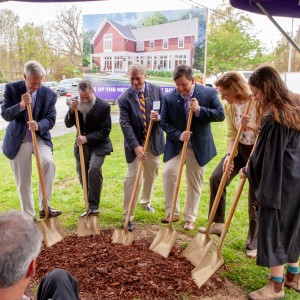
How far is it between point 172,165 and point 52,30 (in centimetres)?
1605

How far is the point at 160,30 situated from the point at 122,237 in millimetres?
6936

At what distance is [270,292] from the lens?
2.88 metres

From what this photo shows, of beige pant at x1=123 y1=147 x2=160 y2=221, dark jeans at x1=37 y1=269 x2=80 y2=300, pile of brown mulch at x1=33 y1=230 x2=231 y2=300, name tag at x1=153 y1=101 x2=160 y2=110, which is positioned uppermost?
name tag at x1=153 y1=101 x2=160 y2=110

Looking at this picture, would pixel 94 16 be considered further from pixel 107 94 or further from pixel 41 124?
pixel 41 124

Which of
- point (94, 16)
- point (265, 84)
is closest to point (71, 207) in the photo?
point (265, 84)

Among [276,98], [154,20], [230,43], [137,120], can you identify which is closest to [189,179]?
[137,120]

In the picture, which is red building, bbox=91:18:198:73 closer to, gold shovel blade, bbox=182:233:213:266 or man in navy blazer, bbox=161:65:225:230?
man in navy blazer, bbox=161:65:225:230

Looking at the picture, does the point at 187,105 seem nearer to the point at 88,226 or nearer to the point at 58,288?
the point at 88,226

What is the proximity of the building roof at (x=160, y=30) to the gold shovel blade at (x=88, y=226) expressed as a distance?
6486mm

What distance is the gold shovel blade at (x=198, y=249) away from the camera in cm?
340

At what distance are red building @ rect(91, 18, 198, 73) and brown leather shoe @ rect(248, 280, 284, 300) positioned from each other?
738cm

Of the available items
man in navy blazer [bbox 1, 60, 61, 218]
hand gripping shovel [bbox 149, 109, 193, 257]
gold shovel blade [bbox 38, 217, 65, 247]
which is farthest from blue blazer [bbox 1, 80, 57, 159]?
hand gripping shovel [bbox 149, 109, 193, 257]

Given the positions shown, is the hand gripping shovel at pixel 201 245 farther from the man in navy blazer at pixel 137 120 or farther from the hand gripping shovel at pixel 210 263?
the man in navy blazer at pixel 137 120

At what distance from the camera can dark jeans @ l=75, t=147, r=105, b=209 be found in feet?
14.0
